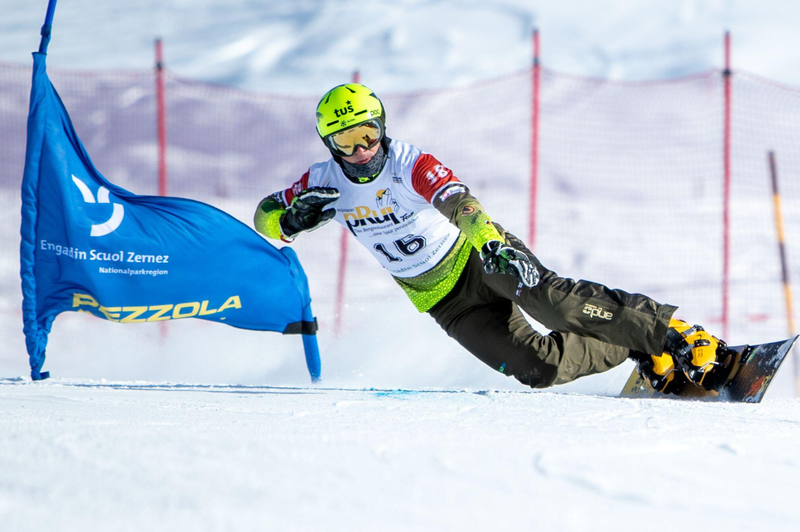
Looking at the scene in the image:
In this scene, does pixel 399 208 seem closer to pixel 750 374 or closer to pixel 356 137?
pixel 356 137

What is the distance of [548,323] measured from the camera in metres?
3.13

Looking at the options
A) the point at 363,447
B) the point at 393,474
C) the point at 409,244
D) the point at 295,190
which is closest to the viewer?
the point at 393,474

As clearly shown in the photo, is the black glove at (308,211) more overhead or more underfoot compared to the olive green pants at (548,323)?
more overhead

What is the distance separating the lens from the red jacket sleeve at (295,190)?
11.7 feet

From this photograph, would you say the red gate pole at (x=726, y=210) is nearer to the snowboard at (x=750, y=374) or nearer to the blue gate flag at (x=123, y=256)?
the snowboard at (x=750, y=374)

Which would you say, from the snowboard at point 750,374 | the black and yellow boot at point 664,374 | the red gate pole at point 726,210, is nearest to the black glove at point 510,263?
the black and yellow boot at point 664,374

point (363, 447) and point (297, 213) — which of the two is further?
point (297, 213)

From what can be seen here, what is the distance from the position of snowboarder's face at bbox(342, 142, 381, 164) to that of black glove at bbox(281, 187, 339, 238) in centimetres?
16

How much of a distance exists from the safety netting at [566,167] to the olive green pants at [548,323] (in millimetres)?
3180

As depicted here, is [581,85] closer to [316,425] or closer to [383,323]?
[383,323]

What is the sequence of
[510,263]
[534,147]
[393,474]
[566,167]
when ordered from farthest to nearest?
[566,167], [534,147], [510,263], [393,474]

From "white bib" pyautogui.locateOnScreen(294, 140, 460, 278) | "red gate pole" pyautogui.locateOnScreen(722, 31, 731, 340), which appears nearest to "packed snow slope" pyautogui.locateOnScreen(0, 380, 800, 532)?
"white bib" pyautogui.locateOnScreen(294, 140, 460, 278)

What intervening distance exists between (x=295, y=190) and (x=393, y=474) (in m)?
2.24

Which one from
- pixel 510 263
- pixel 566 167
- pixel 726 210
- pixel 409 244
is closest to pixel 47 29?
pixel 409 244
